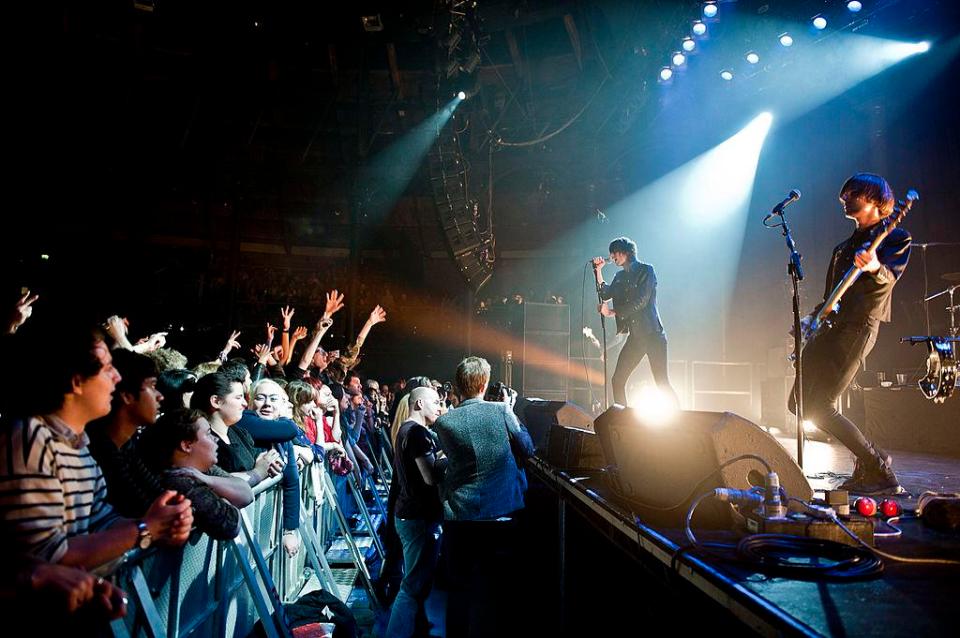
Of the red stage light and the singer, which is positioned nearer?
the red stage light

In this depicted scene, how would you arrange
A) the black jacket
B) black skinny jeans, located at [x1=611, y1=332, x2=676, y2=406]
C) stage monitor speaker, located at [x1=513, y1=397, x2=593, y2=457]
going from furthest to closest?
black skinny jeans, located at [x1=611, y1=332, x2=676, y2=406]
stage monitor speaker, located at [x1=513, y1=397, x2=593, y2=457]
the black jacket

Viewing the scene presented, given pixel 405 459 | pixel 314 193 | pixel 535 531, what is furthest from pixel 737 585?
pixel 314 193

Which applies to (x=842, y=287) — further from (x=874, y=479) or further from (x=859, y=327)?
(x=874, y=479)

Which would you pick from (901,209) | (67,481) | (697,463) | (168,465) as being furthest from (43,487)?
(901,209)

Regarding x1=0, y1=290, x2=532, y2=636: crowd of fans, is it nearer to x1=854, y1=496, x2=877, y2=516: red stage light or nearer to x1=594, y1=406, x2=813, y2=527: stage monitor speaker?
x1=594, y1=406, x2=813, y2=527: stage monitor speaker

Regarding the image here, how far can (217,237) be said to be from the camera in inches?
537

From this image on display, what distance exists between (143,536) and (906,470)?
452 cm

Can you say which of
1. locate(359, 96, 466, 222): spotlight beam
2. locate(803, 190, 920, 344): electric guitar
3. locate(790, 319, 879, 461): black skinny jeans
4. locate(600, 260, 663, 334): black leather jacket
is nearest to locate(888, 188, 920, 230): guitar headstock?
locate(803, 190, 920, 344): electric guitar

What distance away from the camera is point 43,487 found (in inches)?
54.4

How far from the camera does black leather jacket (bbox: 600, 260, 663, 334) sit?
4.24 meters

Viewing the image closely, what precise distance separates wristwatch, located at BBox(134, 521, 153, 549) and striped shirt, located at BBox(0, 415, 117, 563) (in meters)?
0.13

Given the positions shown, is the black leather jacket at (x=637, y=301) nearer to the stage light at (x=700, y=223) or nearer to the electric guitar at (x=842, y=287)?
the electric guitar at (x=842, y=287)

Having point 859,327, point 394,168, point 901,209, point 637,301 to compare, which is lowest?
point 859,327

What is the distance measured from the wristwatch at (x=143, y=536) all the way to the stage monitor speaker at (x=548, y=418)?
8.10ft
